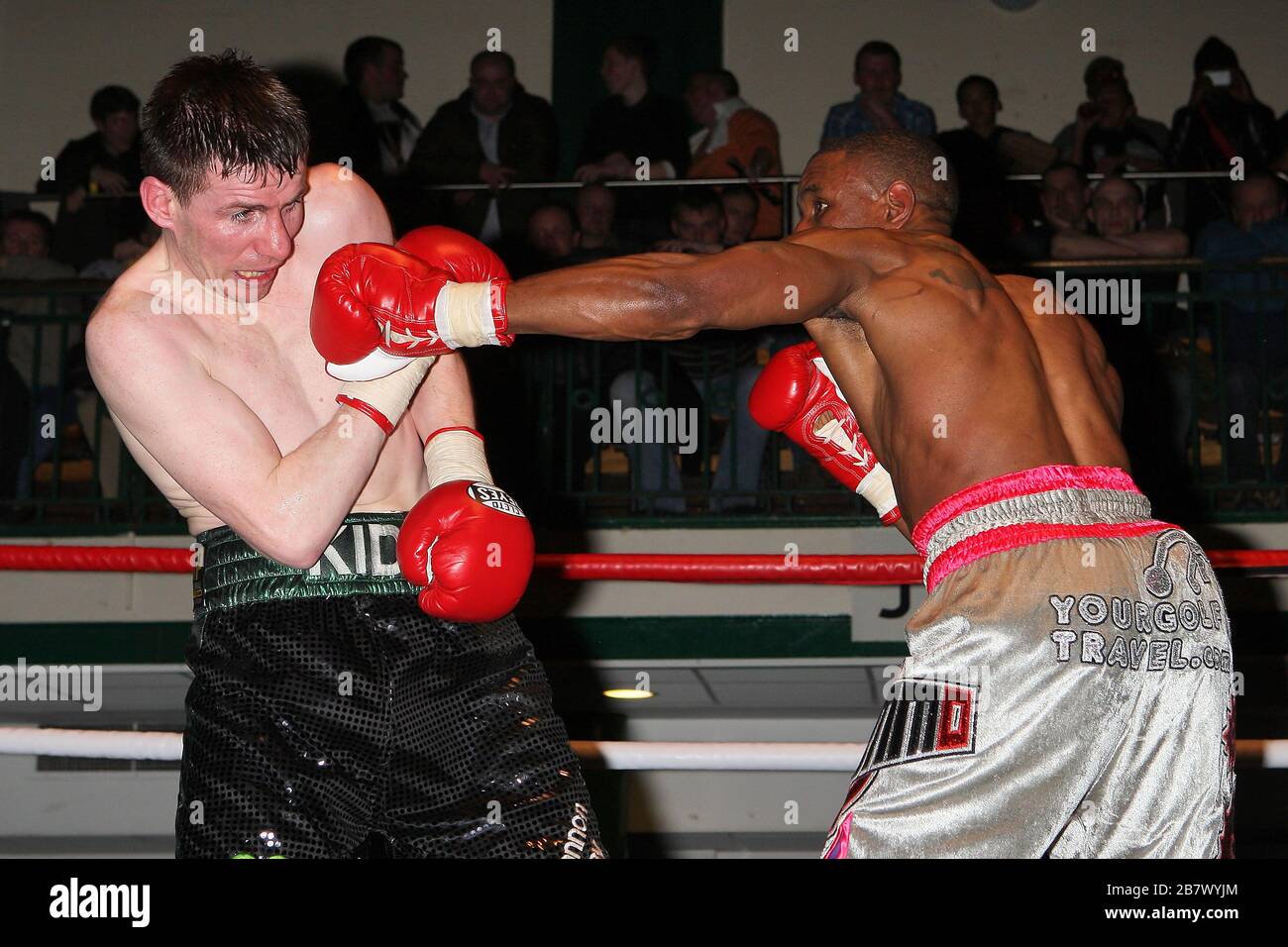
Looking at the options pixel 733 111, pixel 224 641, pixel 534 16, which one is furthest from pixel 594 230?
pixel 224 641

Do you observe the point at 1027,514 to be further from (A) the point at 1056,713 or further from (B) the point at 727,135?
(B) the point at 727,135

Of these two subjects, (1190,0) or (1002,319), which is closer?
(1002,319)

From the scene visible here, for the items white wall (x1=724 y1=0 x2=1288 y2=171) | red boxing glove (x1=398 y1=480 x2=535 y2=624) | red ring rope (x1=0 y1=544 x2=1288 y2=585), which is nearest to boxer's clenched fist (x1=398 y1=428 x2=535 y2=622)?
red boxing glove (x1=398 y1=480 x2=535 y2=624)

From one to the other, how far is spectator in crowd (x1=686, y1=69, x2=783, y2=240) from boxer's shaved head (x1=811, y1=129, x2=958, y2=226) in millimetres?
4083

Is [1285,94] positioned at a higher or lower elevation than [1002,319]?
higher

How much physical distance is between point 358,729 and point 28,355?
15.4ft

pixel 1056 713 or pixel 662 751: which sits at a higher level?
pixel 1056 713

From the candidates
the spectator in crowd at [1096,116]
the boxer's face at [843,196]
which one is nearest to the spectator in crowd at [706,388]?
the spectator in crowd at [1096,116]

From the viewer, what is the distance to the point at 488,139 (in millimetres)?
6301

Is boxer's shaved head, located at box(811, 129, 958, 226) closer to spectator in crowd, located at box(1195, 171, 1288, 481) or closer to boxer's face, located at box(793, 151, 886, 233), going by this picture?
boxer's face, located at box(793, 151, 886, 233)

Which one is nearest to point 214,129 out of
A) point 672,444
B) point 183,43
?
point 672,444
